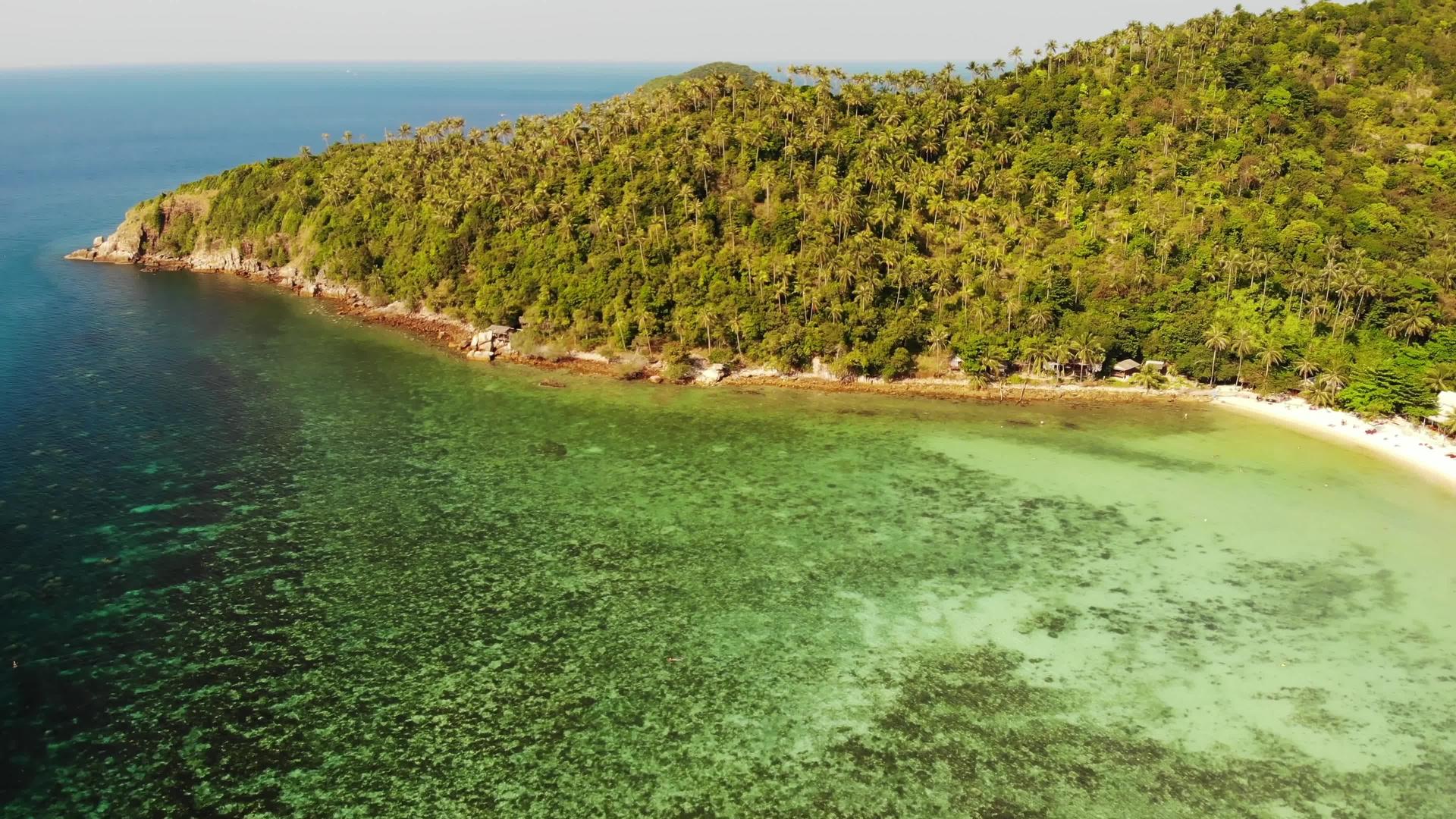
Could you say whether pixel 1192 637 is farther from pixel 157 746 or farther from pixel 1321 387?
pixel 157 746

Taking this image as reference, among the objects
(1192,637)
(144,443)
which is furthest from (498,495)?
(1192,637)

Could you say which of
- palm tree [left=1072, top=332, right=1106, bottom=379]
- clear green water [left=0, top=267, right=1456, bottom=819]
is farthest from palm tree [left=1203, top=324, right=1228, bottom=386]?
palm tree [left=1072, top=332, right=1106, bottom=379]

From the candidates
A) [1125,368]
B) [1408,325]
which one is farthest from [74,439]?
[1408,325]

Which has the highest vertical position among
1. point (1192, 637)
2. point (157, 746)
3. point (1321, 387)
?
point (1321, 387)

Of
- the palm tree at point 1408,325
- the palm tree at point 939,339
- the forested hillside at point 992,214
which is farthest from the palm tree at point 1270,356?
the palm tree at point 939,339

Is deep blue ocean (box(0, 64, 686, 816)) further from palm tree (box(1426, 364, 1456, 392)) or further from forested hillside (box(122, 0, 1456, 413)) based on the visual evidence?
palm tree (box(1426, 364, 1456, 392))

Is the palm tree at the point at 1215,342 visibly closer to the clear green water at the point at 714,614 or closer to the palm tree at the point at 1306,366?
the clear green water at the point at 714,614

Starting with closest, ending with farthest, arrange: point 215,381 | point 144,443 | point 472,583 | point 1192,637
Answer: point 1192,637 → point 472,583 → point 144,443 → point 215,381
